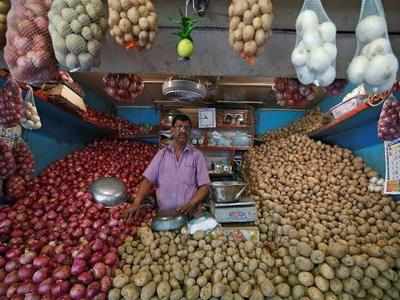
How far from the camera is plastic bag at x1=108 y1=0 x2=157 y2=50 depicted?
41.6 inches

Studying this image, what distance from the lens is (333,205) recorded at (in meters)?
2.51

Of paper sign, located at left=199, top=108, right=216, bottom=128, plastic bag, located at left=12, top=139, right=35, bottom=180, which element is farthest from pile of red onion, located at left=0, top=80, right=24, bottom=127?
paper sign, located at left=199, top=108, right=216, bottom=128

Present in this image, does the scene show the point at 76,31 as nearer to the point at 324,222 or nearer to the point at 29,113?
the point at 29,113

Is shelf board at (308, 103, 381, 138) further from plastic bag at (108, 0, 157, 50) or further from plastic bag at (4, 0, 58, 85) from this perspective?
plastic bag at (4, 0, 58, 85)

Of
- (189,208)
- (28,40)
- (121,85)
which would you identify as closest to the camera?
(28,40)

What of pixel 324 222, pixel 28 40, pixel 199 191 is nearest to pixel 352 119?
pixel 324 222

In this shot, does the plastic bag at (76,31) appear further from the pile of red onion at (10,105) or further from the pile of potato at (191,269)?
the pile of red onion at (10,105)

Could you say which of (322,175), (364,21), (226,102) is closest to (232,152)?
(226,102)

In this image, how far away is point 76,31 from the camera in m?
1.06

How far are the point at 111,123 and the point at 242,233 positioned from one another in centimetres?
333

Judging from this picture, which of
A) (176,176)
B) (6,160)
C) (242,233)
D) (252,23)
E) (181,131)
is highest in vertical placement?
(252,23)

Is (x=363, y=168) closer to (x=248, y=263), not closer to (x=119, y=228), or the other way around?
(x=248, y=263)

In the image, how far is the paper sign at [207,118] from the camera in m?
4.83

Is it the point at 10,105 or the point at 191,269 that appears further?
the point at 10,105
